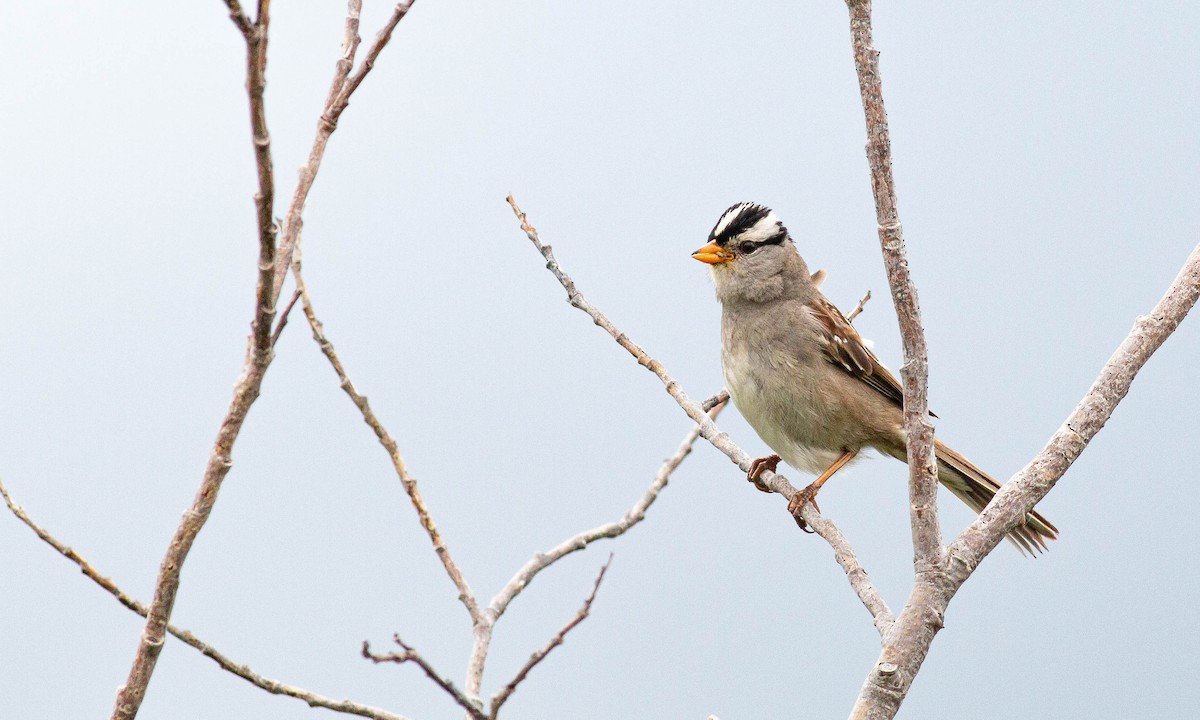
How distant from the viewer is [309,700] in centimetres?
277

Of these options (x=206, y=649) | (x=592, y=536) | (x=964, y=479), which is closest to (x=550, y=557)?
(x=592, y=536)

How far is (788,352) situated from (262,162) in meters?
3.93

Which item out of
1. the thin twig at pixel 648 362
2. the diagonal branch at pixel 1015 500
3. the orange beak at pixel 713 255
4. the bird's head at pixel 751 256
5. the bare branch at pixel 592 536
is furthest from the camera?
the orange beak at pixel 713 255

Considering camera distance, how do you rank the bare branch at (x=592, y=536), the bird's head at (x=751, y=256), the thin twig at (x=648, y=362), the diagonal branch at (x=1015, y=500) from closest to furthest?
the diagonal branch at (x=1015, y=500) → the bare branch at (x=592, y=536) → the thin twig at (x=648, y=362) → the bird's head at (x=751, y=256)

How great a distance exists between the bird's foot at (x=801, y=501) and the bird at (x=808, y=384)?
296mm

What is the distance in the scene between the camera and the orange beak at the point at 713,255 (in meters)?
6.28

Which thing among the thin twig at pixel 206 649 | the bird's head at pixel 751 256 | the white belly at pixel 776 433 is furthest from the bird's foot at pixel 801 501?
the thin twig at pixel 206 649

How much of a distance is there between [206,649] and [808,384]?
358 cm

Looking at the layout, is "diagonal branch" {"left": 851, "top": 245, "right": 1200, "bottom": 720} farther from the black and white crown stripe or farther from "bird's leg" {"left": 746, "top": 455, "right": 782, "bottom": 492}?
the black and white crown stripe

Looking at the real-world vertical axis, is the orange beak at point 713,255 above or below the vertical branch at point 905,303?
above

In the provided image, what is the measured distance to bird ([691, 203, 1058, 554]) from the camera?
18.5 feet

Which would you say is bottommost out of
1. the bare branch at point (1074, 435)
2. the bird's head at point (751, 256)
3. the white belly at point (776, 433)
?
the bare branch at point (1074, 435)

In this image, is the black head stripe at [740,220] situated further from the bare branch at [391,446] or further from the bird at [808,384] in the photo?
A: the bare branch at [391,446]

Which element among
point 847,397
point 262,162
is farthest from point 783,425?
point 262,162
